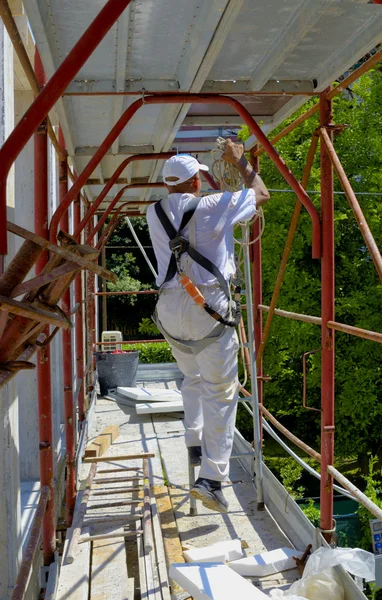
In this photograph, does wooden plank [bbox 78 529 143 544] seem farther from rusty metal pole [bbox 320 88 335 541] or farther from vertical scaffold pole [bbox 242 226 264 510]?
rusty metal pole [bbox 320 88 335 541]

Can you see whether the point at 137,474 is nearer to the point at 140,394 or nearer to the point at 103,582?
the point at 103,582

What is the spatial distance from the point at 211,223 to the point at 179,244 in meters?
0.21

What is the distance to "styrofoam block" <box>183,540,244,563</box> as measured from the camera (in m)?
3.70

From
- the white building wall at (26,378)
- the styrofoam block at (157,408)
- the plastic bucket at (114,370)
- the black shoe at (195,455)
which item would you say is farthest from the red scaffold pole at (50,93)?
the plastic bucket at (114,370)

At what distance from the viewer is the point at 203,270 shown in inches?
147

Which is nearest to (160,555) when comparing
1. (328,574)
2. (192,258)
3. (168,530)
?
(168,530)

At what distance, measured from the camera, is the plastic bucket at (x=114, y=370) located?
9.48 metres

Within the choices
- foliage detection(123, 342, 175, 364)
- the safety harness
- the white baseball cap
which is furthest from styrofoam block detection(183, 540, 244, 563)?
foliage detection(123, 342, 175, 364)

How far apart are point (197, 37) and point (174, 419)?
5.34 metres

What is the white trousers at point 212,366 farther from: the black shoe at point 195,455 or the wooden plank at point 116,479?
the wooden plank at point 116,479

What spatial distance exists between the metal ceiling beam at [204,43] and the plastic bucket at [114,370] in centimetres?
557

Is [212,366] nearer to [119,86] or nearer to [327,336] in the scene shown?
[327,336]

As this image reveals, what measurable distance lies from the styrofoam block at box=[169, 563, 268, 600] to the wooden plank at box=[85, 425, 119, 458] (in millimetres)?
2770

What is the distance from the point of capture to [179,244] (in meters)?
3.64
